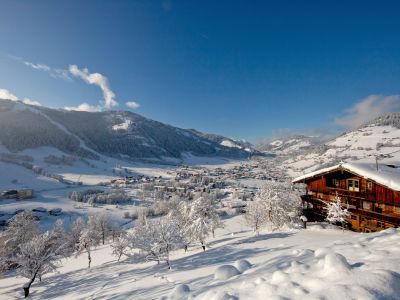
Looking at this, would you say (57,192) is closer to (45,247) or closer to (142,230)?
(45,247)

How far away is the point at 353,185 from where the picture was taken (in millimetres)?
31500

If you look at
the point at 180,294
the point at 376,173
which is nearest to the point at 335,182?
the point at 376,173

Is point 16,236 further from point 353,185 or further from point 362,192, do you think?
point 362,192

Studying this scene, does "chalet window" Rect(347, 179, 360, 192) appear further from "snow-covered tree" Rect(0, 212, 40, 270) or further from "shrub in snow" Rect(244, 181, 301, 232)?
"snow-covered tree" Rect(0, 212, 40, 270)

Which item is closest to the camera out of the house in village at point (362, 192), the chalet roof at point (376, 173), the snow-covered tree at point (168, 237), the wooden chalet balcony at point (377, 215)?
the wooden chalet balcony at point (377, 215)

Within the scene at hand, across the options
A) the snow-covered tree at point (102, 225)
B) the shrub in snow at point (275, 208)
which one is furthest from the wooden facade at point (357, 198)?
the snow-covered tree at point (102, 225)

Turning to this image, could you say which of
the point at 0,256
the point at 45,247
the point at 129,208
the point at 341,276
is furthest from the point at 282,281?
the point at 129,208

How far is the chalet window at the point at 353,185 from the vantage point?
101ft

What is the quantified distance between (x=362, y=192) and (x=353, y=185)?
1728mm

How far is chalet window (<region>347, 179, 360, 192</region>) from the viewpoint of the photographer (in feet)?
101

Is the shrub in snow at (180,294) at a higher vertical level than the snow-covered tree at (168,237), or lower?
higher

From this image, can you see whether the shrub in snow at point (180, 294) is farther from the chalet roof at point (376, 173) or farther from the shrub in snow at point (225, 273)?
the chalet roof at point (376, 173)

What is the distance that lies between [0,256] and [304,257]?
66.5 meters

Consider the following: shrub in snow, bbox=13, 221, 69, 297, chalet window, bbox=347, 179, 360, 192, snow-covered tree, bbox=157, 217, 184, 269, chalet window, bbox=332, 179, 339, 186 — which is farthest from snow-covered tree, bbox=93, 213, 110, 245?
chalet window, bbox=347, 179, 360, 192
